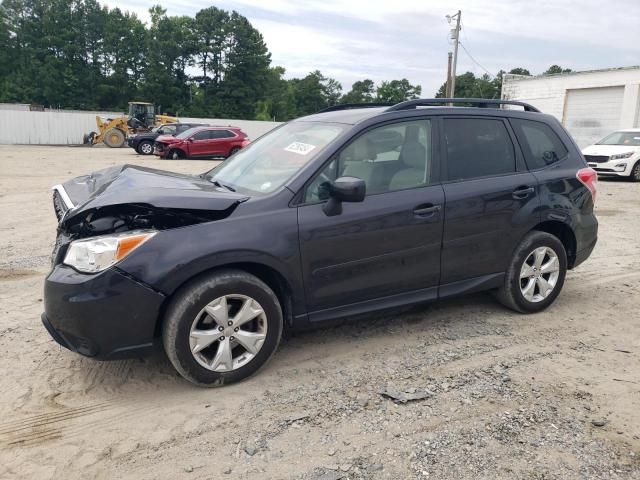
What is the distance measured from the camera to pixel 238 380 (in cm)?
338

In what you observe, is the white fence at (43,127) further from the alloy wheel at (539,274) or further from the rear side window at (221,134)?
the alloy wheel at (539,274)

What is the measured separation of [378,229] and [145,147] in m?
25.1

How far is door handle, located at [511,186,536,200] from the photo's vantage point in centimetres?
434

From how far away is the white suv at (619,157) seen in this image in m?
15.4

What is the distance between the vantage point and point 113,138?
31.7m

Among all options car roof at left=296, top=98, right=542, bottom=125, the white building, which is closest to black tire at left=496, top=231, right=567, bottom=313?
car roof at left=296, top=98, right=542, bottom=125

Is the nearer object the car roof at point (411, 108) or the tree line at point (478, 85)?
the car roof at point (411, 108)

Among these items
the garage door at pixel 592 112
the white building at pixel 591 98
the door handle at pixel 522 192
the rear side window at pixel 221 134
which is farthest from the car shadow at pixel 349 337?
the garage door at pixel 592 112

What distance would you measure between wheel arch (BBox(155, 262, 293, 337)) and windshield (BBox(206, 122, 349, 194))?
1.81ft

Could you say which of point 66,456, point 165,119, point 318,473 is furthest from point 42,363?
point 165,119

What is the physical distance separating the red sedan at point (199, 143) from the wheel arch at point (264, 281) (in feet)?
68.4

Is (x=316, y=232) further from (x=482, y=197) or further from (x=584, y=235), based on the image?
(x=584, y=235)

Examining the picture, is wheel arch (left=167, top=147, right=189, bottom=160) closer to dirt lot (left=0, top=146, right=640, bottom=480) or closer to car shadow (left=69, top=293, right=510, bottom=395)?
dirt lot (left=0, top=146, right=640, bottom=480)

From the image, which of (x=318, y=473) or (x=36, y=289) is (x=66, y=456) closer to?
(x=318, y=473)
